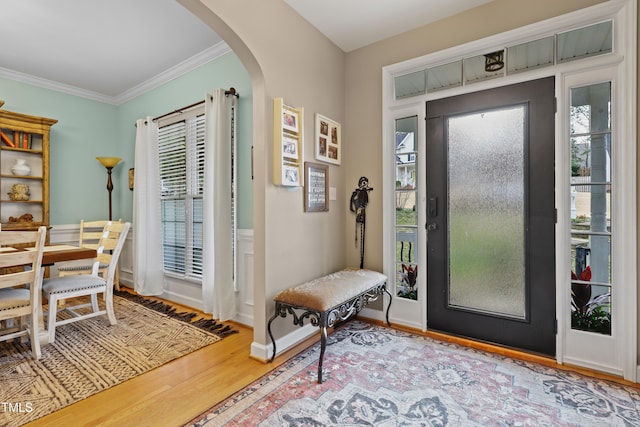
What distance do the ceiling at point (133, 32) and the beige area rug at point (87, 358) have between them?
112 inches

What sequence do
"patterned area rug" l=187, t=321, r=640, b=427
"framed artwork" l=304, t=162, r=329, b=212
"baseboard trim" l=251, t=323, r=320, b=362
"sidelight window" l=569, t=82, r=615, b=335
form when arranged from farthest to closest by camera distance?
1. "framed artwork" l=304, t=162, r=329, b=212
2. "baseboard trim" l=251, t=323, r=320, b=362
3. "sidelight window" l=569, t=82, r=615, b=335
4. "patterned area rug" l=187, t=321, r=640, b=427

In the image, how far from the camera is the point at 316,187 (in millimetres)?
2822

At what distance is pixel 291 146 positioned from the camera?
2.50m

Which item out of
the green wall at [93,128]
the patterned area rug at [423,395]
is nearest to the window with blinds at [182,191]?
the green wall at [93,128]

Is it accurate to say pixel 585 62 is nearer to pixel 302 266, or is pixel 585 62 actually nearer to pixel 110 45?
pixel 302 266

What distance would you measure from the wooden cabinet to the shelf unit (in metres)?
3.50

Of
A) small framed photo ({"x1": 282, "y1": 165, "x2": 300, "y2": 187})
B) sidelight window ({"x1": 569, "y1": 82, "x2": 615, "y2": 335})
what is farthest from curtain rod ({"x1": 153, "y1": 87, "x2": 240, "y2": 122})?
sidelight window ({"x1": 569, "y1": 82, "x2": 615, "y2": 335})

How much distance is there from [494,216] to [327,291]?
1.51 m

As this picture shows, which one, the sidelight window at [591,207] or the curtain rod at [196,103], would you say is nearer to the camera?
the sidelight window at [591,207]

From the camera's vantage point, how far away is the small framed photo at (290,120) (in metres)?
2.42

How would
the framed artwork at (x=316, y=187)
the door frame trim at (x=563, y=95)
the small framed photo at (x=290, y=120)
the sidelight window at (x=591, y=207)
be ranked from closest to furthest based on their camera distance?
the door frame trim at (x=563, y=95), the sidelight window at (x=591, y=207), the small framed photo at (x=290, y=120), the framed artwork at (x=316, y=187)

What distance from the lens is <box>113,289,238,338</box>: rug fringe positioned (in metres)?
2.91

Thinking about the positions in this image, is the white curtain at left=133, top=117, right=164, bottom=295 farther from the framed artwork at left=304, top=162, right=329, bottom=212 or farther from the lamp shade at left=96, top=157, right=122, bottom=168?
the framed artwork at left=304, top=162, right=329, bottom=212

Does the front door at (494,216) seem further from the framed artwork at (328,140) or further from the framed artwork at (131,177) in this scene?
the framed artwork at (131,177)
